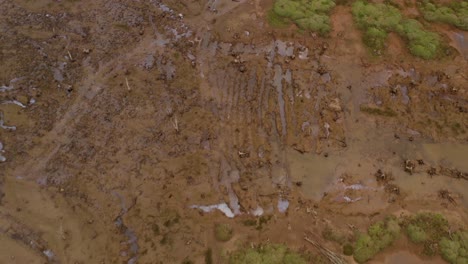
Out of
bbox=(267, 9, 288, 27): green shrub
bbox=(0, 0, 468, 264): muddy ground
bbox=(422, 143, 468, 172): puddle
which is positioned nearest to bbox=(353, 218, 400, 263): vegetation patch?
bbox=(0, 0, 468, 264): muddy ground

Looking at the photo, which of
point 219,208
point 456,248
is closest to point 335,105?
point 219,208

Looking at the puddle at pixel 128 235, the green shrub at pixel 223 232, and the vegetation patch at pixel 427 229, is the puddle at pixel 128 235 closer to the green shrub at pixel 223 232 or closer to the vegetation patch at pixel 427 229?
the green shrub at pixel 223 232

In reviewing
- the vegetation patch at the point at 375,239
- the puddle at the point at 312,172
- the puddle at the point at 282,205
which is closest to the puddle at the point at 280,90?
the puddle at the point at 312,172

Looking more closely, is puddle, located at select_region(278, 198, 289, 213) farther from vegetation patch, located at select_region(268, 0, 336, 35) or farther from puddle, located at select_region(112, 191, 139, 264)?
vegetation patch, located at select_region(268, 0, 336, 35)

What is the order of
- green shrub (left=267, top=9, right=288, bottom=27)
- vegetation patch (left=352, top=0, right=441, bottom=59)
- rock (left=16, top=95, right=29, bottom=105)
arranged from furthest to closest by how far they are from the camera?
green shrub (left=267, top=9, right=288, bottom=27) < vegetation patch (left=352, top=0, right=441, bottom=59) < rock (left=16, top=95, right=29, bottom=105)

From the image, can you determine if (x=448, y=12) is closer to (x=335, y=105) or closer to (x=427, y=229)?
(x=335, y=105)

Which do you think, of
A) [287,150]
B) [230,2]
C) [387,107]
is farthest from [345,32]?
[287,150]

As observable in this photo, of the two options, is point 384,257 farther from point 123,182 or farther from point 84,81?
point 84,81
